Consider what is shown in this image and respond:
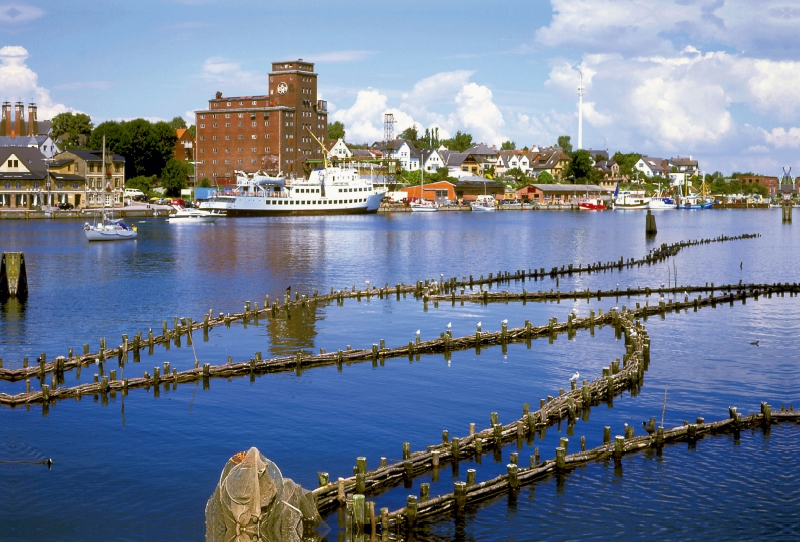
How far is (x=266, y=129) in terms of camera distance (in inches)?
7657

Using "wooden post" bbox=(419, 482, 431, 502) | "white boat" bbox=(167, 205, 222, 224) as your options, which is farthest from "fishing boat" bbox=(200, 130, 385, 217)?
"wooden post" bbox=(419, 482, 431, 502)

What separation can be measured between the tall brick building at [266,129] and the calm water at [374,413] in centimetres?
11800

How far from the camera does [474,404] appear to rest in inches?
1396

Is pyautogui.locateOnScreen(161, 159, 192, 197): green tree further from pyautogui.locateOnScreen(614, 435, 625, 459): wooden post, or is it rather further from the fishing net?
the fishing net

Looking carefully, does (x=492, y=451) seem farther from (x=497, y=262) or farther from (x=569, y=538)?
(x=497, y=262)

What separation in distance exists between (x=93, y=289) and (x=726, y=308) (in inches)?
1902

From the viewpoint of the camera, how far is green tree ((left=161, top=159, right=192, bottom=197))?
186m

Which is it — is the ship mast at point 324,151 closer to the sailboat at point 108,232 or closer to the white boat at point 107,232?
the sailboat at point 108,232

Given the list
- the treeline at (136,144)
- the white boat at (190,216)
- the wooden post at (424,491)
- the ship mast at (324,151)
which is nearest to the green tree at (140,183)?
the treeline at (136,144)

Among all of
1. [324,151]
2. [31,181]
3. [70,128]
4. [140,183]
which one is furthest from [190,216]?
[70,128]

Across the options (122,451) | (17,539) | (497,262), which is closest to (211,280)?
(497,262)

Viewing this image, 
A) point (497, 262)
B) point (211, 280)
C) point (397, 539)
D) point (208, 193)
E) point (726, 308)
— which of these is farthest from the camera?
point (208, 193)

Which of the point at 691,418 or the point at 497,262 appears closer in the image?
the point at 691,418

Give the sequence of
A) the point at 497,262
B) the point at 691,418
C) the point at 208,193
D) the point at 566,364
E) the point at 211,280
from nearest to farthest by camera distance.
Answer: the point at 691,418 < the point at 566,364 < the point at 211,280 < the point at 497,262 < the point at 208,193
